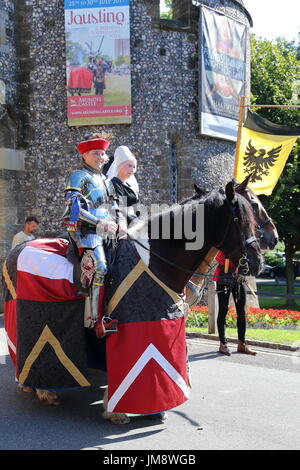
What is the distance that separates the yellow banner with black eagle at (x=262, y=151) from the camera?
10172 mm

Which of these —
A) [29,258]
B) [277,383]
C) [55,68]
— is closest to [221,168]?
[55,68]

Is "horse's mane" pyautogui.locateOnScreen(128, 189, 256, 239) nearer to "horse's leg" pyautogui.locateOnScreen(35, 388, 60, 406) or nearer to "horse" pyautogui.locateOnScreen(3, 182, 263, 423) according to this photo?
"horse" pyautogui.locateOnScreen(3, 182, 263, 423)

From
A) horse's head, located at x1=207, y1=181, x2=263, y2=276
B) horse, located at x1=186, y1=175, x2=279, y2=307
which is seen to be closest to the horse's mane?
horse's head, located at x1=207, y1=181, x2=263, y2=276

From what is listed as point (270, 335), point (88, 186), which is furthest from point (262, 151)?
point (88, 186)

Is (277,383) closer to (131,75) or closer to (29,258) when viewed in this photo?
(29,258)

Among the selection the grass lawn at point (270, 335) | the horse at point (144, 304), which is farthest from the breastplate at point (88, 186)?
the grass lawn at point (270, 335)

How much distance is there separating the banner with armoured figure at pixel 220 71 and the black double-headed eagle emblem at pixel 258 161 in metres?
6.11

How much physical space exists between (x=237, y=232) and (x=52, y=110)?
11587 millimetres

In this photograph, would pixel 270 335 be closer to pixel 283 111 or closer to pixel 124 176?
pixel 124 176

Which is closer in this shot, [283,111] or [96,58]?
[96,58]

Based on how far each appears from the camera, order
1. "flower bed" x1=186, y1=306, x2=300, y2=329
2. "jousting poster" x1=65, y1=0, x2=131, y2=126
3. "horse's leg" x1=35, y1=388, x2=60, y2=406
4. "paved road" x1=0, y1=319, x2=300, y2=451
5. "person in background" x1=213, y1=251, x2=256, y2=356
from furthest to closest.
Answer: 1. "jousting poster" x1=65, y1=0, x2=131, y2=126
2. "flower bed" x1=186, y1=306, x2=300, y2=329
3. "person in background" x1=213, y1=251, x2=256, y2=356
4. "horse's leg" x1=35, y1=388, x2=60, y2=406
5. "paved road" x1=0, y1=319, x2=300, y2=451

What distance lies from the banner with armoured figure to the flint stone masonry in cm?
128

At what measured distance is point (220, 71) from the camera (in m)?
16.7

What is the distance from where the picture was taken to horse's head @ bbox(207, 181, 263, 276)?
495 centimetres
